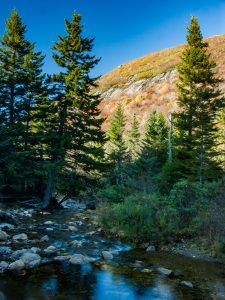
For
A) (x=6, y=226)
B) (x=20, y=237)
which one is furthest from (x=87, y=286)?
(x=6, y=226)

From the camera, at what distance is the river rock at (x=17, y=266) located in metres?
10.2

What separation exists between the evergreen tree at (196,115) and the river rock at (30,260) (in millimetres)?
10829

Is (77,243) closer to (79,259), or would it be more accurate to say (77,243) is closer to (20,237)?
(20,237)

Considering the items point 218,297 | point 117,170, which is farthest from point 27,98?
point 218,297

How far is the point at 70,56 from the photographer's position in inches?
1056

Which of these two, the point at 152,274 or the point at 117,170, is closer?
the point at 152,274

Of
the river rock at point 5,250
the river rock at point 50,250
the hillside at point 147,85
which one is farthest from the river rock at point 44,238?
the hillside at point 147,85

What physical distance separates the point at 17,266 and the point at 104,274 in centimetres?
277

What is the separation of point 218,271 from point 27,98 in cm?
2258

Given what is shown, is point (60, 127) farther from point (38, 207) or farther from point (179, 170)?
point (179, 170)

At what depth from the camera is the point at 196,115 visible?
867 inches

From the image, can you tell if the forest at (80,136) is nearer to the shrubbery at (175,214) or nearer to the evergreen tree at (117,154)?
the shrubbery at (175,214)

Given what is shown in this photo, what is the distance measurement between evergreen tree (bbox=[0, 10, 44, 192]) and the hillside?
136 feet

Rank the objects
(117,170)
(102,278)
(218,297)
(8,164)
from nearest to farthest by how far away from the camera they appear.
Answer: (218,297), (102,278), (8,164), (117,170)
